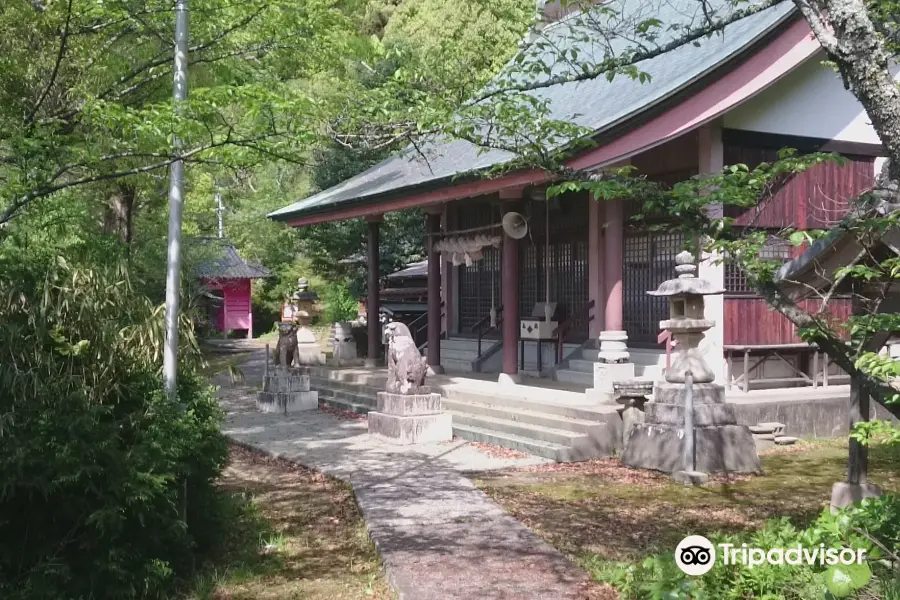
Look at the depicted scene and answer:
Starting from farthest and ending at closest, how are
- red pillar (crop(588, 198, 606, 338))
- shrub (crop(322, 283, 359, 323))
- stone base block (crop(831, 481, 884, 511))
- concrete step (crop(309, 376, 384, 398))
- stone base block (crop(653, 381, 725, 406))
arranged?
shrub (crop(322, 283, 359, 323))
concrete step (crop(309, 376, 384, 398))
red pillar (crop(588, 198, 606, 338))
stone base block (crop(653, 381, 725, 406))
stone base block (crop(831, 481, 884, 511))

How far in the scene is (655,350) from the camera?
12.6 metres

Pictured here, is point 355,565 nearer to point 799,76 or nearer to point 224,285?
point 799,76

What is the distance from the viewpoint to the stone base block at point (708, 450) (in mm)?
9086

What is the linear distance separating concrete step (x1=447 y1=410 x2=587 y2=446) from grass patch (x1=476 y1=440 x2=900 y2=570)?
40 centimetres

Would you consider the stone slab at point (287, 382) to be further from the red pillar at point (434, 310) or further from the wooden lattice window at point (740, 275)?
the wooden lattice window at point (740, 275)

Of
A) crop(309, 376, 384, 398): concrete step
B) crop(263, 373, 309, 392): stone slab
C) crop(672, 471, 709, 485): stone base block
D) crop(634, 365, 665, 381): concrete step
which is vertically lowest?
crop(672, 471, 709, 485): stone base block

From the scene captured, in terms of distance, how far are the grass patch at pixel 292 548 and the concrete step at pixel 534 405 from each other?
3415 millimetres

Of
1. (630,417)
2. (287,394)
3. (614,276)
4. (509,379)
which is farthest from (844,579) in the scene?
(287,394)

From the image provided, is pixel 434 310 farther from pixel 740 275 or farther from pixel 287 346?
pixel 740 275

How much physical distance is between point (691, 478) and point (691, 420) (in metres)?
0.64

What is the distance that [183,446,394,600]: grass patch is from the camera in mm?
5516

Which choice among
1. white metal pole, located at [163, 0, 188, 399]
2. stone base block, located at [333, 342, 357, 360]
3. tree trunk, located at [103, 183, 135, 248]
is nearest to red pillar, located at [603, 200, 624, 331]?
white metal pole, located at [163, 0, 188, 399]

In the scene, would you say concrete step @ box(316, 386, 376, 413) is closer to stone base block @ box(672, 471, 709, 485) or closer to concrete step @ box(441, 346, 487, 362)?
concrete step @ box(441, 346, 487, 362)

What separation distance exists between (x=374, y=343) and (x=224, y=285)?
18.4 metres
